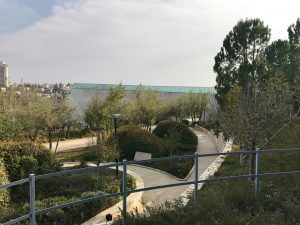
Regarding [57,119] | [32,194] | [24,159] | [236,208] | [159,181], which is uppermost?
[32,194]

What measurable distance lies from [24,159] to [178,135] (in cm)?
1735

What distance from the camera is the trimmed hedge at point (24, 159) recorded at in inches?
620

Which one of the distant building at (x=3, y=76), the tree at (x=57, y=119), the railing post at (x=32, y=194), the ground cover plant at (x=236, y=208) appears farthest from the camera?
the distant building at (x=3, y=76)

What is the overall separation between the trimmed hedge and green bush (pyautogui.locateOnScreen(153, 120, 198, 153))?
567 inches

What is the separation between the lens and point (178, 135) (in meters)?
32.0

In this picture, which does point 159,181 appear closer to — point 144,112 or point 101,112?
point 101,112

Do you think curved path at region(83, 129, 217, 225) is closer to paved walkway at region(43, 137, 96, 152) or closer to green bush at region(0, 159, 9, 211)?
green bush at region(0, 159, 9, 211)

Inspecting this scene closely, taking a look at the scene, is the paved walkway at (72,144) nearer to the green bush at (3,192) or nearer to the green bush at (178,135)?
the green bush at (178,135)

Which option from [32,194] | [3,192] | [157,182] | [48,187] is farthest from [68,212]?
[157,182]

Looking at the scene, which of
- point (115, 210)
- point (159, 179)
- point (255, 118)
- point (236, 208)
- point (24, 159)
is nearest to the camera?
point (236, 208)

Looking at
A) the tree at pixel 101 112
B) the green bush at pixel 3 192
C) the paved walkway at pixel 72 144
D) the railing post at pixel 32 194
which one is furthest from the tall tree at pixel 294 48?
the railing post at pixel 32 194

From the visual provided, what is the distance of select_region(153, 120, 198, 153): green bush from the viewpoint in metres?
31.1

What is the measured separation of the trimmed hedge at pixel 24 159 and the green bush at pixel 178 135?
14.4 m

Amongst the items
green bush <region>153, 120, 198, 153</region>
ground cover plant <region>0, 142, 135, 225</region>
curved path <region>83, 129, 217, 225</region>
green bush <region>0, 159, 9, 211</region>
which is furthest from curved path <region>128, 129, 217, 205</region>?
green bush <region>153, 120, 198, 153</region>
